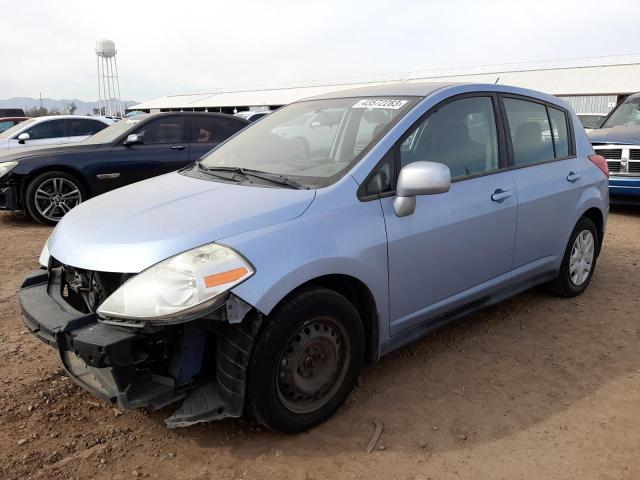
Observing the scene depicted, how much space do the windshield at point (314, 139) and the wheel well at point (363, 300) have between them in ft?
1.69

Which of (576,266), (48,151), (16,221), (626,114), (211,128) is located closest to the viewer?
(576,266)

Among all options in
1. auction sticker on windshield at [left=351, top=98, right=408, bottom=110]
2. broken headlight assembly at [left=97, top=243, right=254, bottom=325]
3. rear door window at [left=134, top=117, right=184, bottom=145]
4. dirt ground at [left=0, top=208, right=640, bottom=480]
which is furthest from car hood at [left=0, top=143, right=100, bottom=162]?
broken headlight assembly at [left=97, top=243, right=254, bottom=325]

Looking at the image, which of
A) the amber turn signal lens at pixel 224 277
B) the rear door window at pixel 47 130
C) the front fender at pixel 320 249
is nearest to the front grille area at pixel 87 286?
the amber turn signal lens at pixel 224 277

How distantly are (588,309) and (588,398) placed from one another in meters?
1.51

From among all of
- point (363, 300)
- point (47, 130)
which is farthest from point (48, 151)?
point (363, 300)

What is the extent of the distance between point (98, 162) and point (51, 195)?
76 centimetres

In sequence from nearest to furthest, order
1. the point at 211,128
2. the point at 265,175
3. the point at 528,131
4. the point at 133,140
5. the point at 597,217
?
the point at 265,175
the point at 528,131
the point at 597,217
the point at 133,140
the point at 211,128

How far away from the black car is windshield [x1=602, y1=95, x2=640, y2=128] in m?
6.75

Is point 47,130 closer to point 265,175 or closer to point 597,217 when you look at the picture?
point 265,175

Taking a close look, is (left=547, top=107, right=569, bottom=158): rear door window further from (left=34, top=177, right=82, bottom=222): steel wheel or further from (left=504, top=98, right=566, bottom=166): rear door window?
(left=34, top=177, right=82, bottom=222): steel wheel

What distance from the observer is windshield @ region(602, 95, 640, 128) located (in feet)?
29.2

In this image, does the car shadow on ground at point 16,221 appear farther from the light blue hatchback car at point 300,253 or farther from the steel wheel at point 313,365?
the steel wheel at point 313,365

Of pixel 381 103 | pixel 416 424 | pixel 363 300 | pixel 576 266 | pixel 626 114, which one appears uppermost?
pixel 381 103

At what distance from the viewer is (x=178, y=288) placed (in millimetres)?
2264
